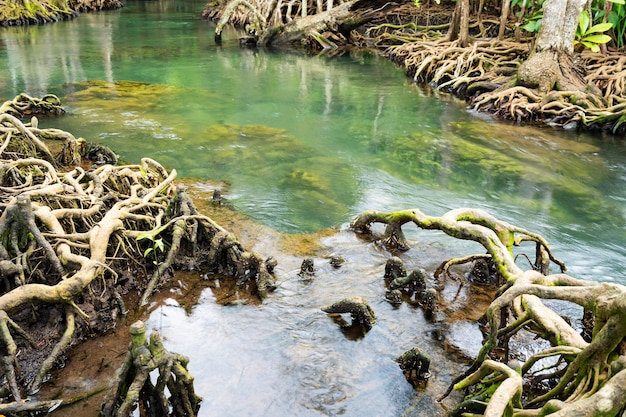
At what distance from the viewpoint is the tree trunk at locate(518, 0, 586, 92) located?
12.2 metres

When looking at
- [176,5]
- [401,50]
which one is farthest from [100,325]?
[176,5]

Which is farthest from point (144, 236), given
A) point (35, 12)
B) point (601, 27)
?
point (35, 12)

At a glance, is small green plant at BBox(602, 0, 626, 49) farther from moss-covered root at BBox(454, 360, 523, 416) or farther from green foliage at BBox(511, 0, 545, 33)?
moss-covered root at BBox(454, 360, 523, 416)

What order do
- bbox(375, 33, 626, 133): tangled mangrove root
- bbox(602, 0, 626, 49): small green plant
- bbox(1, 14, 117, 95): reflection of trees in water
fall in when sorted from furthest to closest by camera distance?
bbox(1, 14, 117, 95): reflection of trees in water < bbox(602, 0, 626, 49): small green plant < bbox(375, 33, 626, 133): tangled mangrove root

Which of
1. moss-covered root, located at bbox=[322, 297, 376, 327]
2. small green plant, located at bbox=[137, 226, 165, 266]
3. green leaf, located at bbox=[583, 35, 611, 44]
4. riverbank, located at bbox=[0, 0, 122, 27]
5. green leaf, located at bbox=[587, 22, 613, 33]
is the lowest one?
moss-covered root, located at bbox=[322, 297, 376, 327]

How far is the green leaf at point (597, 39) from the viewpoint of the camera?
13.0 metres

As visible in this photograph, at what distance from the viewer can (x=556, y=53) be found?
41.3 ft

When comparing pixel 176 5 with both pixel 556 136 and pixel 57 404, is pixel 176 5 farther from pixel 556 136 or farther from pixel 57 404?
pixel 57 404

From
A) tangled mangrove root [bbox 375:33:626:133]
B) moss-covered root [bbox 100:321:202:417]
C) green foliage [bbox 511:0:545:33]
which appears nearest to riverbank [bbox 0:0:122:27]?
tangled mangrove root [bbox 375:33:626:133]

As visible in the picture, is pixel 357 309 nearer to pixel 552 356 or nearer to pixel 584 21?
pixel 552 356

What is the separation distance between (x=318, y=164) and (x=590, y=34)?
8.60 metres

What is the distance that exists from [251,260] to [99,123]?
24.5 ft

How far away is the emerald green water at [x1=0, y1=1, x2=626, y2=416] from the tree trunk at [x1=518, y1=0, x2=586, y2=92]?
4.60 feet

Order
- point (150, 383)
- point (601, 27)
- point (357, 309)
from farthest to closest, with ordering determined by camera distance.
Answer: point (601, 27) → point (357, 309) → point (150, 383)
